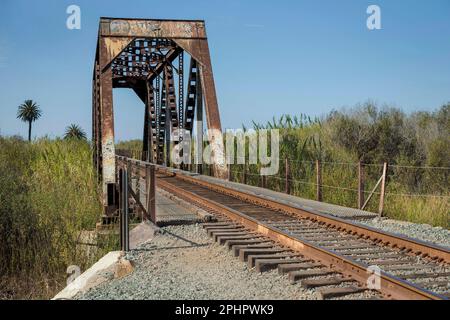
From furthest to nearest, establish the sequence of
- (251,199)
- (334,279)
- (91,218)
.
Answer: (251,199) < (91,218) < (334,279)

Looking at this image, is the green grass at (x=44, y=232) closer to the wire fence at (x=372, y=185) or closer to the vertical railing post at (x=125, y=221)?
the vertical railing post at (x=125, y=221)

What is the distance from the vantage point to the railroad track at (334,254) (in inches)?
182

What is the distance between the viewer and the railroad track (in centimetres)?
461

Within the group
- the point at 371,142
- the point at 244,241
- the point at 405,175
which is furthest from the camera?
the point at 371,142

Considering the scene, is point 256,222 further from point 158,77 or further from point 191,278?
point 158,77

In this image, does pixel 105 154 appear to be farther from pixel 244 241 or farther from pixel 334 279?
pixel 334 279

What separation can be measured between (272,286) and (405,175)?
8691mm

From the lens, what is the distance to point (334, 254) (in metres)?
5.48

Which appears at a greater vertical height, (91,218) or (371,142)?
(371,142)

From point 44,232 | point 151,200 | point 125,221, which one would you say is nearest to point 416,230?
point 151,200

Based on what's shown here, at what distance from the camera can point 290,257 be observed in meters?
5.99

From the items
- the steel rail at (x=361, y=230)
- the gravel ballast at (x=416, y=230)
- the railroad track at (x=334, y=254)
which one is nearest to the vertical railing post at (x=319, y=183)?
the steel rail at (x=361, y=230)
